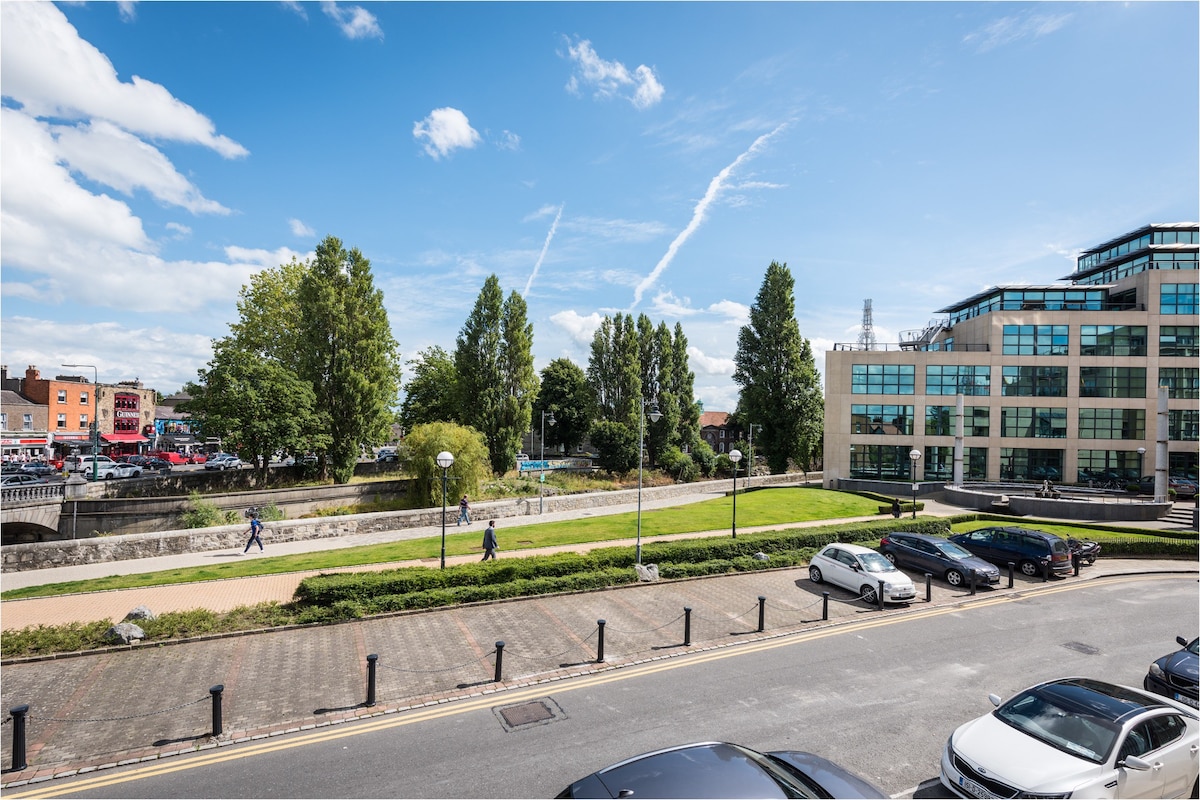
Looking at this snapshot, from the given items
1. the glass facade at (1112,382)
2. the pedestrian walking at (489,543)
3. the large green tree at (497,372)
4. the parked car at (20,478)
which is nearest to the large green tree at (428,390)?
the large green tree at (497,372)

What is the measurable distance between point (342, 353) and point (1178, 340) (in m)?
61.5

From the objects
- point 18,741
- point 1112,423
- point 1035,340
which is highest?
point 1035,340

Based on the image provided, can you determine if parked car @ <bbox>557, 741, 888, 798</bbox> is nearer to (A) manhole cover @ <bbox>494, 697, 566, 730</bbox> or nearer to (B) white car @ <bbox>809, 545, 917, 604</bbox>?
(A) manhole cover @ <bbox>494, 697, 566, 730</bbox>

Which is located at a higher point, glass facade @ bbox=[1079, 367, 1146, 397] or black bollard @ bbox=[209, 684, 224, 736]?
glass facade @ bbox=[1079, 367, 1146, 397]

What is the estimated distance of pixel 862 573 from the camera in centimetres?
1769

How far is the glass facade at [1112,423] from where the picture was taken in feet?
146

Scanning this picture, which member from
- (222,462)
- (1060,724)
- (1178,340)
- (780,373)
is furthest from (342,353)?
(1178,340)

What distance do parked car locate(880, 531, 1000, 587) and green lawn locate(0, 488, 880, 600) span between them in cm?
768

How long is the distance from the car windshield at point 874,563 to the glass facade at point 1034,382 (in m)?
36.5

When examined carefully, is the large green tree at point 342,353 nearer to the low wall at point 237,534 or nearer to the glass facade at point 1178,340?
the low wall at point 237,534

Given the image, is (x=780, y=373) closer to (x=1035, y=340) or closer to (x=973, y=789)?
(x=1035, y=340)

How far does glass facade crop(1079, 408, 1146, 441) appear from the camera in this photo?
44438 millimetres

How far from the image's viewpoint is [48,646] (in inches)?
490

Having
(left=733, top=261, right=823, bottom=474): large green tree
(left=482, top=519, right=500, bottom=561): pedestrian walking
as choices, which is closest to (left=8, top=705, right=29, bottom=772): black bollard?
(left=482, top=519, right=500, bottom=561): pedestrian walking
